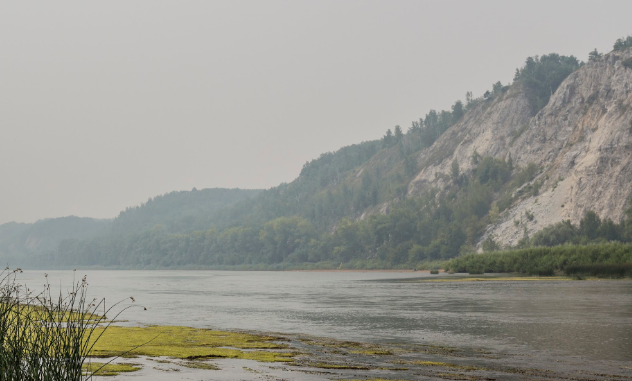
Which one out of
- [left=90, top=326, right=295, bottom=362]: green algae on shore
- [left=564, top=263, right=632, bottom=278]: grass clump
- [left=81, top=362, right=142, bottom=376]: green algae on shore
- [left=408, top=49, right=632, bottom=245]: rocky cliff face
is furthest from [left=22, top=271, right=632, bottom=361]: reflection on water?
[left=408, top=49, right=632, bottom=245]: rocky cliff face

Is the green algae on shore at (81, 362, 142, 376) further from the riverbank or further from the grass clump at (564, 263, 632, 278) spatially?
the grass clump at (564, 263, 632, 278)

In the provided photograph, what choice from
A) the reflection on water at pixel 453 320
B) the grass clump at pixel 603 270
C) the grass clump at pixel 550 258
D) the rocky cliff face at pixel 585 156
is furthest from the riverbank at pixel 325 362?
the rocky cliff face at pixel 585 156

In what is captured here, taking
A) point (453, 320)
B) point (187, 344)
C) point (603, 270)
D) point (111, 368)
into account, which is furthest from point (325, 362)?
point (603, 270)

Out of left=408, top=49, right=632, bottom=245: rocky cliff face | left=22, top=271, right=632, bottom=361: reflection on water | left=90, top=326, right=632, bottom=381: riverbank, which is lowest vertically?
left=22, top=271, right=632, bottom=361: reflection on water

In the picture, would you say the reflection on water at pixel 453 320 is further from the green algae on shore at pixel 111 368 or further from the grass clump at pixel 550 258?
the grass clump at pixel 550 258

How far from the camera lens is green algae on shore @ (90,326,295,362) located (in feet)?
86.5

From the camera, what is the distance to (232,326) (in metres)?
40.0

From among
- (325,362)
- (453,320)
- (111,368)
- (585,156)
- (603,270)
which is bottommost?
(453,320)

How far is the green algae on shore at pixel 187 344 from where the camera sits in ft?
86.5

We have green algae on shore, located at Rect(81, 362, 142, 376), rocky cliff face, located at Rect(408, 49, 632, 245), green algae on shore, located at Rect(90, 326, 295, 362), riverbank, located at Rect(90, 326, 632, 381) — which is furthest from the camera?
rocky cliff face, located at Rect(408, 49, 632, 245)

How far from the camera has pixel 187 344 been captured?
98.3ft

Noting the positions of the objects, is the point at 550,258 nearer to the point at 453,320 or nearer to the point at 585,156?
the point at 585,156

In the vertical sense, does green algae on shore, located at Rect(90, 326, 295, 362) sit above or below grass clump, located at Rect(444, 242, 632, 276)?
below

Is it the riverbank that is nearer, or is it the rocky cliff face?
the riverbank
